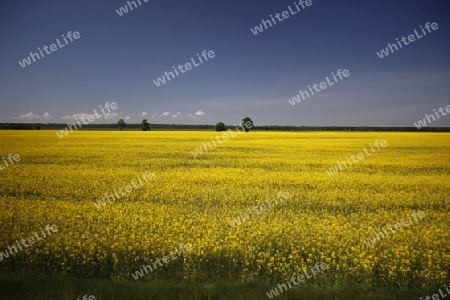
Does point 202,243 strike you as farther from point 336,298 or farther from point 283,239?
point 336,298

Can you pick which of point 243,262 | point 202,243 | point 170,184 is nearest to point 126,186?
point 170,184

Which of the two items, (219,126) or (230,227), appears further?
(219,126)

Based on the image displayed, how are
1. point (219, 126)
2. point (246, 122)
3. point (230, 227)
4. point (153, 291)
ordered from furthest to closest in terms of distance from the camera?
point (246, 122) < point (219, 126) < point (230, 227) < point (153, 291)

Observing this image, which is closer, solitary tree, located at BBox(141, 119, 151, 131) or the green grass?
the green grass

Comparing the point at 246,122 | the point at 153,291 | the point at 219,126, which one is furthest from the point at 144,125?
the point at 153,291

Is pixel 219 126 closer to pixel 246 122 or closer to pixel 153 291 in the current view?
pixel 246 122

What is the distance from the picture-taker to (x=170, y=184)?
45.0 ft

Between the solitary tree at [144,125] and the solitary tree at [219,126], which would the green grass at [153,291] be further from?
the solitary tree at [144,125]

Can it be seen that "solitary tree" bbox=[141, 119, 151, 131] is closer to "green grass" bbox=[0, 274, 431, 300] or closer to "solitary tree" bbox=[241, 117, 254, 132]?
"solitary tree" bbox=[241, 117, 254, 132]

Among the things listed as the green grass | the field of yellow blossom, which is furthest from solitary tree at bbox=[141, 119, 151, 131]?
the green grass

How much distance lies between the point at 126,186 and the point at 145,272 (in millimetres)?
7837

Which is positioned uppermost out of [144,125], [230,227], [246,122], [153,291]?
[144,125]

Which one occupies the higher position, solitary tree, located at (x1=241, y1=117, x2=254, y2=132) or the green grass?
solitary tree, located at (x1=241, y1=117, x2=254, y2=132)

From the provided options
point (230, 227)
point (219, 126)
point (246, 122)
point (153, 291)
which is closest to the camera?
point (153, 291)
